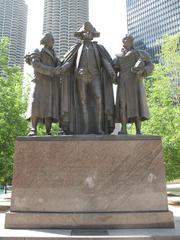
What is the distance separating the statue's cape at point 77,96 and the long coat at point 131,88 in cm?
28

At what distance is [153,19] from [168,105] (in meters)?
67.0

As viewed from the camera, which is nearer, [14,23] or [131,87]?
[131,87]

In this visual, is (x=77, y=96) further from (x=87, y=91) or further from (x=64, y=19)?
(x=64, y=19)

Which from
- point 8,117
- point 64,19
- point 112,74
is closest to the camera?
point 112,74

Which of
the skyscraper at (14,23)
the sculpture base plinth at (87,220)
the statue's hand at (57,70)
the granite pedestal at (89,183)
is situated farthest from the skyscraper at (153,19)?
the sculpture base plinth at (87,220)

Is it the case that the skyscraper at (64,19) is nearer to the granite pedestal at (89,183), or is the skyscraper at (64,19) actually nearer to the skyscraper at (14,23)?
the skyscraper at (14,23)

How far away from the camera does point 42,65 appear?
784cm

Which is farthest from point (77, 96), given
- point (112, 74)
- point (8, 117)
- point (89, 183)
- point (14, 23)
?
point (14, 23)

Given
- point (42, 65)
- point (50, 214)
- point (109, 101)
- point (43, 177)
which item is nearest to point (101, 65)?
point (109, 101)

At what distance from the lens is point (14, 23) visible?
44.8 meters

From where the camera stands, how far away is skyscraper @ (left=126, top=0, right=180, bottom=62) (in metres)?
76.2

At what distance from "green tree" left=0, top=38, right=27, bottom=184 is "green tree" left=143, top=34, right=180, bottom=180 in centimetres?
890

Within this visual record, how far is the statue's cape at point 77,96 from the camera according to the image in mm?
8203

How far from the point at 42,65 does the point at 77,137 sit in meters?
2.21
